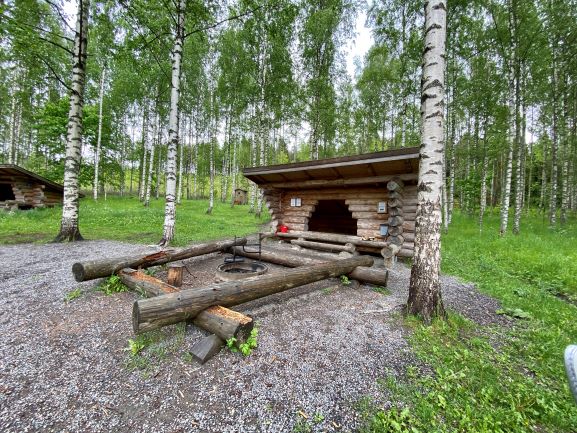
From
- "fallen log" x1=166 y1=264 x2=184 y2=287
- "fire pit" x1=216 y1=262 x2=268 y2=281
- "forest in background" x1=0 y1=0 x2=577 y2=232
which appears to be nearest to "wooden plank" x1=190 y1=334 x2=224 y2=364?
"fire pit" x1=216 y1=262 x2=268 y2=281

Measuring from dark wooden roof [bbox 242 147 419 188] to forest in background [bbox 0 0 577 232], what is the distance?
4868 millimetres

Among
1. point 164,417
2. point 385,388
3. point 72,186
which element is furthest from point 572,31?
point 72,186

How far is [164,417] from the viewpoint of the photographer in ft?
5.71

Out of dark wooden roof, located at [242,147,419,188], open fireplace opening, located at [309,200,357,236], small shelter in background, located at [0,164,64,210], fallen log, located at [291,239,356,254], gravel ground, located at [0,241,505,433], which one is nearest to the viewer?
gravel ground, located at [0,241,505,433]

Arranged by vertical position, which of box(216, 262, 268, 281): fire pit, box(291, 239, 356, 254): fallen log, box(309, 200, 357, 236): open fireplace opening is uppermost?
box(309, 200, 357, 236): open fireplace opening

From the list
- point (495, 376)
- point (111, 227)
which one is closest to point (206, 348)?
point (495, 376)

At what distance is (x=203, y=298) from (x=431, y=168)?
330cm

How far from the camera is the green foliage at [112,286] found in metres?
3.87

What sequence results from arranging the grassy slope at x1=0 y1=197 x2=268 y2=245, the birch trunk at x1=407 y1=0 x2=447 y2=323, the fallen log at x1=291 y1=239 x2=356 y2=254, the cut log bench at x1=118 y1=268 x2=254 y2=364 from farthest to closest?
the grassy slope at x1=0 y1=197 x2=268 y2=245 → the fallen log at x1=291 y1=239 x2=356 y2=254 → the birch trunk at x1=407 y1=0 x2=447 y2=323 → the cut log bench at x1=118 y1=268 x2=254 y2=364

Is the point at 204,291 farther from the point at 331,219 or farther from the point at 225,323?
the point at 331,219

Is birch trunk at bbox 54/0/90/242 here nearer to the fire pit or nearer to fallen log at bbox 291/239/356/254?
the fire pit

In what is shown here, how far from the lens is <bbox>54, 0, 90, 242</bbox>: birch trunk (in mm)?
7164

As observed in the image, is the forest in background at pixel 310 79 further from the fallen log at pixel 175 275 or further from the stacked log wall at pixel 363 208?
the fallen log at pixel 175 275

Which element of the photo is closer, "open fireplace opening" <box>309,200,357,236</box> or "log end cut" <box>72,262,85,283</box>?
"log end cut" <box>72,262,85,283</box>
